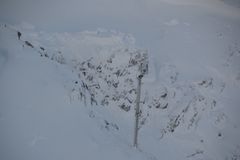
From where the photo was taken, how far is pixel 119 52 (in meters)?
75.2

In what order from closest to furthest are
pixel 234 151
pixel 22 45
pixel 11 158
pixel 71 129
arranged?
pixel 11 158 < pixel 71 129 < pixel 22 45 < pixel 234 151

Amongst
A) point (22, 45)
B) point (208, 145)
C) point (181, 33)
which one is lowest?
point (208, 145)

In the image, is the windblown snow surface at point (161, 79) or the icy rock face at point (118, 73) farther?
the icy rock face at point (118, 73)

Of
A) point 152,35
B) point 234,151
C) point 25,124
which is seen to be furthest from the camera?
point 152,35

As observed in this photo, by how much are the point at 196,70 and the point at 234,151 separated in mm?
22217

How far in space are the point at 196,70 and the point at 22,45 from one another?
2060 inches

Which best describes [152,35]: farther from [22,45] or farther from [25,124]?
[25,124]

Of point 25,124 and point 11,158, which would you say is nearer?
point 11,158

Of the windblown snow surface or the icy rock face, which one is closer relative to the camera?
the windblown snow surface

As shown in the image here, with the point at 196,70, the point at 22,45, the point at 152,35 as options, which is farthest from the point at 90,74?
the point at 22,45

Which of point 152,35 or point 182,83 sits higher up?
point 152,35

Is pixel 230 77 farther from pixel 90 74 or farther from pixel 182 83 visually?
pixel 90 74

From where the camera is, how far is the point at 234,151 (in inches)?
2147

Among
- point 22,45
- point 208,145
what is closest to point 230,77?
point 208,145
